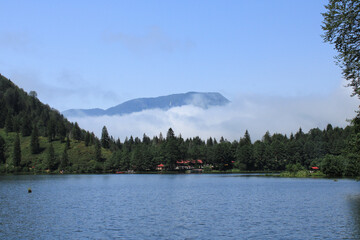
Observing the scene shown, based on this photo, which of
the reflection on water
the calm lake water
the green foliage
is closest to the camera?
the reflection on water

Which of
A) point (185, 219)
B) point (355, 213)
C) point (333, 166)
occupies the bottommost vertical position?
point (185, 219)

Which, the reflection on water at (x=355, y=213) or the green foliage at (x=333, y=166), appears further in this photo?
the green foliage at (x=333, y=166)

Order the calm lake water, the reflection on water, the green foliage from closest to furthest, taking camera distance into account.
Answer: the reflection on water → the calm lake water → the green foliage

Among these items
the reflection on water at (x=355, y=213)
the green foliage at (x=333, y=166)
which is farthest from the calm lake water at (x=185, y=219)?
the green foliage at (x=333, y=166)

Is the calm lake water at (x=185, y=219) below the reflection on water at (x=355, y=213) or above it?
below

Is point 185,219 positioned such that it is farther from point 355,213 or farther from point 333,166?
Answer: point 333,166

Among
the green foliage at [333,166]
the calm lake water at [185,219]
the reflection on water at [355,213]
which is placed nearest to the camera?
the reflection on water at [355,213]

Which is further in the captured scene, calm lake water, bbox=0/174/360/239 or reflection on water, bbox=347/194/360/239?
calm lake water, bbox=0/174/360/239

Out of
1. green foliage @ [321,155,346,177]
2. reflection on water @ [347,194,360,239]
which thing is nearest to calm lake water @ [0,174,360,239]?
reflection on water @ [347,194,360,239]

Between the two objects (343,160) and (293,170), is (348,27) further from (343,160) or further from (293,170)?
(293,170)

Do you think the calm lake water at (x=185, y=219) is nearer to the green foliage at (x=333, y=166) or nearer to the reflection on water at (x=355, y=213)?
the reflection on water at (x=355, y=213)

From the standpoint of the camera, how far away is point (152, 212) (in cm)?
6238

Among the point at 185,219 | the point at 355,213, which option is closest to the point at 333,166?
the point at 355,213

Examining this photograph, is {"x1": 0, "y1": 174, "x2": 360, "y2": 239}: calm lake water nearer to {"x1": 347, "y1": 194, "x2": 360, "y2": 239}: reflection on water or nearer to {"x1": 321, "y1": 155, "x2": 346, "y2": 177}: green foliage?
{"x1": 347, "y1": 194, "x2": 360, "y2": 239}: reflection on water
